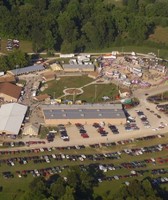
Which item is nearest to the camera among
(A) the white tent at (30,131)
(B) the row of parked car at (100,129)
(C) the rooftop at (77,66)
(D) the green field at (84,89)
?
(A) the white tent at (30,131)

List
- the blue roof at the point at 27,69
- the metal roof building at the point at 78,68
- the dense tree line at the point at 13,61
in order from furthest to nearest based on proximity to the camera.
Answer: the metal roof building at the point at 78,68 → the dense tree line at the point at 13,61 → the blue roof at the point at 27,69

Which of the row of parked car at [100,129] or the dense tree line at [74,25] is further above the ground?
the dense tree line at [74,25]

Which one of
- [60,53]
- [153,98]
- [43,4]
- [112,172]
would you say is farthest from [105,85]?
[43,4]

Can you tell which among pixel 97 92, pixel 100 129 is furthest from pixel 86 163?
pixel 97 92

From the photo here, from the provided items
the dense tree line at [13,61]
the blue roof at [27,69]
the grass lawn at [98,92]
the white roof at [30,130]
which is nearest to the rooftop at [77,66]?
the blue roof at [27,69]

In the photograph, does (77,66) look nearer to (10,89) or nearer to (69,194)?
(10,89)

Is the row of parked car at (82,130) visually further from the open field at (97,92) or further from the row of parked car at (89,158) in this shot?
the open field at (97,92)

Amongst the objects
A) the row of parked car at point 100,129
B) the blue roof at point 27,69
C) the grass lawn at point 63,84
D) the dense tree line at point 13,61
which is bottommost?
the row of parked car at point 100,129
